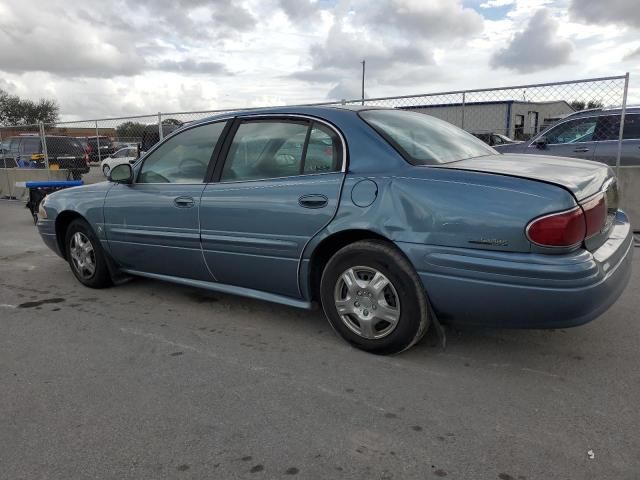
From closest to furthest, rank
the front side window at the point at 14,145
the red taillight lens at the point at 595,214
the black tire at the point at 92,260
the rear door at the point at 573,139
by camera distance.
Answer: the red taillight lens at the point at 595,214
the black tire at the point at 92,260
the rear door at the point at 573,139
the front side window at the point at 14,145

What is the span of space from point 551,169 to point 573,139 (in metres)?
5.63

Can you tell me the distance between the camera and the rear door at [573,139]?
779 centimetres

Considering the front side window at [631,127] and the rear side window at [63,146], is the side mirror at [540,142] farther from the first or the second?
the rear side window at [63,146]

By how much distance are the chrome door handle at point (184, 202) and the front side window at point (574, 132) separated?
252 inches

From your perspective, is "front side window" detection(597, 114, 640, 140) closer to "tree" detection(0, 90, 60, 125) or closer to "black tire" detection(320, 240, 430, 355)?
"black tire" detection(320, 240, 430, 355)

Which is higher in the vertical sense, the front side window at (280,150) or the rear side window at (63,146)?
the rear side window at (63,146)

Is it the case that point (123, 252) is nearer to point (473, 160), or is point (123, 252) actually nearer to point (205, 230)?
point (205, 230)

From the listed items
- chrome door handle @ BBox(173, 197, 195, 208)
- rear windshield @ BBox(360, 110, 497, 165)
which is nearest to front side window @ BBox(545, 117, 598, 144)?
rear windshield @ BBox(360, 110, 497, 165)

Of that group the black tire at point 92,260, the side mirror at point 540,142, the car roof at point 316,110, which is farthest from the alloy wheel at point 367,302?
the side mirror at point 540,142

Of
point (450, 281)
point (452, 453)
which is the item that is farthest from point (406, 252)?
point (452, 453)

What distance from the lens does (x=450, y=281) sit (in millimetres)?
2873

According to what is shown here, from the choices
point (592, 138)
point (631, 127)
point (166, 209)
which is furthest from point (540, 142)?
point (166, 209)

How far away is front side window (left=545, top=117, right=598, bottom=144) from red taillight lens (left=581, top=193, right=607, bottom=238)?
5496mm

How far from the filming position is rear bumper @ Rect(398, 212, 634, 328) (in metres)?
2.63
